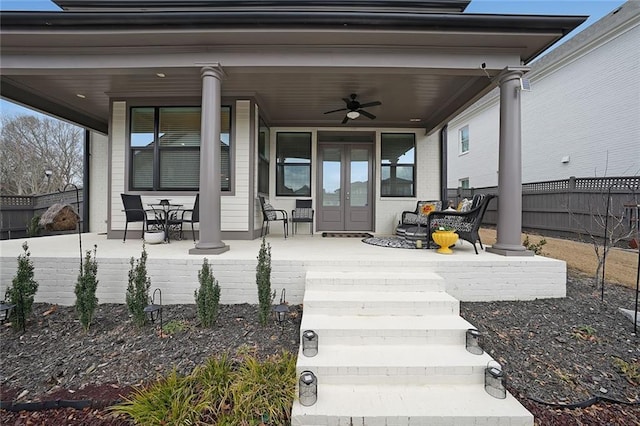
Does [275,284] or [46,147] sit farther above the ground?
[46,147]

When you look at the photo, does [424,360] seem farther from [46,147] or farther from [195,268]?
[46,147]

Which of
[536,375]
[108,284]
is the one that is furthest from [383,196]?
[108,284]

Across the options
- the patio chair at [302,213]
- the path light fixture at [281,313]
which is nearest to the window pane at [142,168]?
the patio chair at [302,213]

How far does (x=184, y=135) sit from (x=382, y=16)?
413 cm

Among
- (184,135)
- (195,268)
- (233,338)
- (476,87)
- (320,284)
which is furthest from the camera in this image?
(184,135)

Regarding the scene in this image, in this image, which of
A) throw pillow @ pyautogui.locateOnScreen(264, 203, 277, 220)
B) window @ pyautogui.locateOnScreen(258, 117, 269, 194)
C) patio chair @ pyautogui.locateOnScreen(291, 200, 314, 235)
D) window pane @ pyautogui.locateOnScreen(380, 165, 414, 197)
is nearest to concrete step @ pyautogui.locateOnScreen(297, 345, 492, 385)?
throw pillow @ pyautogui.locateOnScreen(264, 203, 277, 220)

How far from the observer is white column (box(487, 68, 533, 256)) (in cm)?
372

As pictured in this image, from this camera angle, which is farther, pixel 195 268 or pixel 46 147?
pixel 46 147

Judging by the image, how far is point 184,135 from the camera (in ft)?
18.0

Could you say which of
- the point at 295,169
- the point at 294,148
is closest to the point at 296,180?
the point at 295,169

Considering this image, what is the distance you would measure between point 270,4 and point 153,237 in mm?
4514

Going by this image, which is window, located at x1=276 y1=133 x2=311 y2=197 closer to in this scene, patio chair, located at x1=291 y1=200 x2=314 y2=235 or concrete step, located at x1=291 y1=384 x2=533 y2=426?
patio chair, located at x1=291 y1=200 x2=314 y2=235

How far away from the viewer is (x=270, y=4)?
4.89m

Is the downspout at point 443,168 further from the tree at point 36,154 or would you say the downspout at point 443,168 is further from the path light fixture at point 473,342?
the tree at point 36,154
